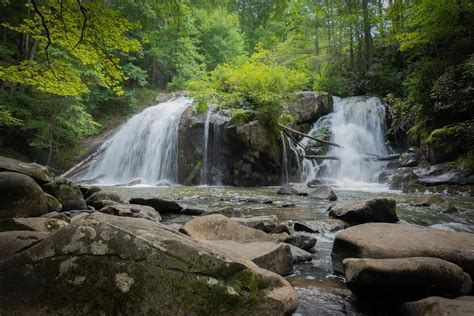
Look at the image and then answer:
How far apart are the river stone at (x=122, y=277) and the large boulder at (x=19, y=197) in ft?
13.4

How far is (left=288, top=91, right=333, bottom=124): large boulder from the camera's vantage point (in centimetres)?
2031

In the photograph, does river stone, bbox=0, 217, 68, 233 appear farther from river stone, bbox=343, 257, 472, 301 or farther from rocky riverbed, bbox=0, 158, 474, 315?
river stone, bbox=343, 257, 472, 301

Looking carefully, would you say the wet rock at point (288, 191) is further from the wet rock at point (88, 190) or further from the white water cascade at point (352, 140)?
the wet rock at point (88, 190)

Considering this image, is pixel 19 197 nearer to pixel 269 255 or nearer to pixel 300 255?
pixel 269 255

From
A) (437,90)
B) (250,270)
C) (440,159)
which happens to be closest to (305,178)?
(440,159)

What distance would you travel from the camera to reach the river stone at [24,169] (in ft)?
22.6

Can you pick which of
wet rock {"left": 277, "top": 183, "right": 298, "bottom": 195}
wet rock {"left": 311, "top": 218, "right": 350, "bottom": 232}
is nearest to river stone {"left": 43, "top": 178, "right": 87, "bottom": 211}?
wet rock {"left": 311, "top": 218, "right": 350, "bottom": 232}

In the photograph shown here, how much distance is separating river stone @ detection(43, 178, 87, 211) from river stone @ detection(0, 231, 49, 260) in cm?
526

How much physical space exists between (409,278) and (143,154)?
17350 mm

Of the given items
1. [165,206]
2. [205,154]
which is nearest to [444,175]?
[165,206]

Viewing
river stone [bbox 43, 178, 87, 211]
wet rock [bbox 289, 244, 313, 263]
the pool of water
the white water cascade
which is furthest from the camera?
the white water cascade

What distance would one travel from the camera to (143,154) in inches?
740

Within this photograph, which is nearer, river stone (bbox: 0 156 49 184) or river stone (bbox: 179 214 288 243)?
river stone (bbox: 179 214 288 243)

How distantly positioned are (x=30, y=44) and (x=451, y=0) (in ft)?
69.6
